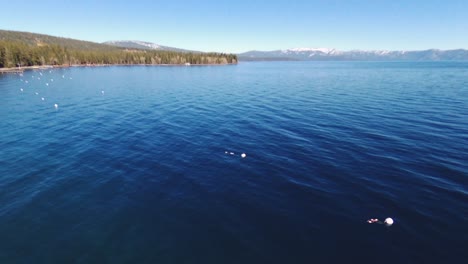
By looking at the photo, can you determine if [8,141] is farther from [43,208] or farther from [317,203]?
[317,203]

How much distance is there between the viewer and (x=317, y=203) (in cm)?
1997

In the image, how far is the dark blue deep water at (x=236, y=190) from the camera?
15.5 m

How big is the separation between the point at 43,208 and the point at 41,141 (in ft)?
62.8

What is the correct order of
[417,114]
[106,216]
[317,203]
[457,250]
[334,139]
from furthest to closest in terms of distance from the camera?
[417,114]
[334,139]
[317,203]
[106,216]
[457,250]

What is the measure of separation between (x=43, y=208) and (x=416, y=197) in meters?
29.8

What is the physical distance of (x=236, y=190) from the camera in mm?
22078

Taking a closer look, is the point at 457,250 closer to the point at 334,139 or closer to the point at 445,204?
the point at 445,204

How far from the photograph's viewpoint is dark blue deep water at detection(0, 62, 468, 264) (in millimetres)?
15500

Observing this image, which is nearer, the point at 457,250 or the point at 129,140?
the point at 457,250

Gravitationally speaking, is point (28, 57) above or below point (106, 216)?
above

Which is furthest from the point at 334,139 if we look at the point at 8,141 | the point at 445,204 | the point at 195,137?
the point at 8,141

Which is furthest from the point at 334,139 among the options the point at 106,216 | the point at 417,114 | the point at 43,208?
the point at 43,208

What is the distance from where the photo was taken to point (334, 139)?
3384 centimetres

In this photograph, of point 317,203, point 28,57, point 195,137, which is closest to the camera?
point 317,203
